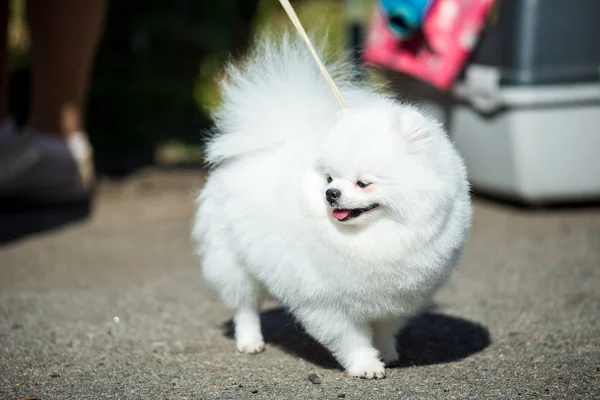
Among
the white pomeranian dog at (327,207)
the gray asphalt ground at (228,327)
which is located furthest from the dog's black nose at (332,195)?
the gray asphalt ground at (228,327)

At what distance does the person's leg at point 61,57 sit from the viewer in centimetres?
553

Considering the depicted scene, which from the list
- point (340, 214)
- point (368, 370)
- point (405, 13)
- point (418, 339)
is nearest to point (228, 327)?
point (418, 339)

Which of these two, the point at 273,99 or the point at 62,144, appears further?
the point at 62,144

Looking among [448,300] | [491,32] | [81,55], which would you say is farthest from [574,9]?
[81,55]

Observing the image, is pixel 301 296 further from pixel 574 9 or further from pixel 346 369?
pixel 574 9

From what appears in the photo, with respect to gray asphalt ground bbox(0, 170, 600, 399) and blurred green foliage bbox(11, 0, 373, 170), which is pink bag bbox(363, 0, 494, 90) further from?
blurred green foliage bbox(11, 0, 373, 170)

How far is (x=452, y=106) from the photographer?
6.11m

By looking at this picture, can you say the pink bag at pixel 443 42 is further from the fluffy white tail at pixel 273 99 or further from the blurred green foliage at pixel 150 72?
the fluffy white tail at pixel 273 99

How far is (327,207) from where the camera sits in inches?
109

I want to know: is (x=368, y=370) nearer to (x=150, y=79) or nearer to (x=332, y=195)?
(x=332, y=195)

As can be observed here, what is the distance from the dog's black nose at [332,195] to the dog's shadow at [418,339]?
0.74m

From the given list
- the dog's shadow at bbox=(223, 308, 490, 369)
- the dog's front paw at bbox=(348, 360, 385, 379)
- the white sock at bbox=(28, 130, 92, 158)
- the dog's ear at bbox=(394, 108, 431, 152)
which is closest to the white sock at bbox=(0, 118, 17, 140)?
the white sock at bbox=(28, 130, 92, 158)

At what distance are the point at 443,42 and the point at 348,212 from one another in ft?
10.3

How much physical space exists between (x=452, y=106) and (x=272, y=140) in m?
3.23
